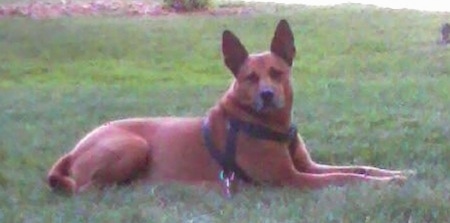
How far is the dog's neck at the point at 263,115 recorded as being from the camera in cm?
771

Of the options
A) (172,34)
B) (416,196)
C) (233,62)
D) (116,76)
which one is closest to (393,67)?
→ (116,76)

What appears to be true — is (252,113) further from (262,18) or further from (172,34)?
(262,18)

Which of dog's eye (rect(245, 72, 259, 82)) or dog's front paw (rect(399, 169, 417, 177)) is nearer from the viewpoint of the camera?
dog's front paw (rect(399, 169, 417, 177))

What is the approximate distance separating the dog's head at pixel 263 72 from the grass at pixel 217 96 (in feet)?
2.01

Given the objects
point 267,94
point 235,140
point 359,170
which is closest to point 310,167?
point 359,170

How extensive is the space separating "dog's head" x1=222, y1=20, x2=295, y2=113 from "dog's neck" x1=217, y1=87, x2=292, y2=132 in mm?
35

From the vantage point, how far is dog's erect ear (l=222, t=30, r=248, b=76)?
7793 mm

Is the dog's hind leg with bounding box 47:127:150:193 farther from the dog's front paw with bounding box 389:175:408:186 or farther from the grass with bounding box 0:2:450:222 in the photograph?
the dog's front paw with bounding box 389:175:408:186

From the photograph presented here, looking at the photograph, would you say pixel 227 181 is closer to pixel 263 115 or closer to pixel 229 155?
pixel 229 155

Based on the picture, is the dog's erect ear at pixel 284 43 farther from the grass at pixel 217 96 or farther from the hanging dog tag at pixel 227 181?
the grass at pixel 217 96

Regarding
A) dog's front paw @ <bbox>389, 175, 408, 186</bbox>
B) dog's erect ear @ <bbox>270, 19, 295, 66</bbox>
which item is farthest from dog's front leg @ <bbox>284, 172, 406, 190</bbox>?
dog's erect ear @ <bbox>270, 19, 295, 66</bbox>

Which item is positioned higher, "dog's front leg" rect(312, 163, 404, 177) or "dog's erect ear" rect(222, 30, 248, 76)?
"dog's erect ear" rect(222, 30, 248, 76)

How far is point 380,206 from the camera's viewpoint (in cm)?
643

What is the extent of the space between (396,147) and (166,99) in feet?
13.9
